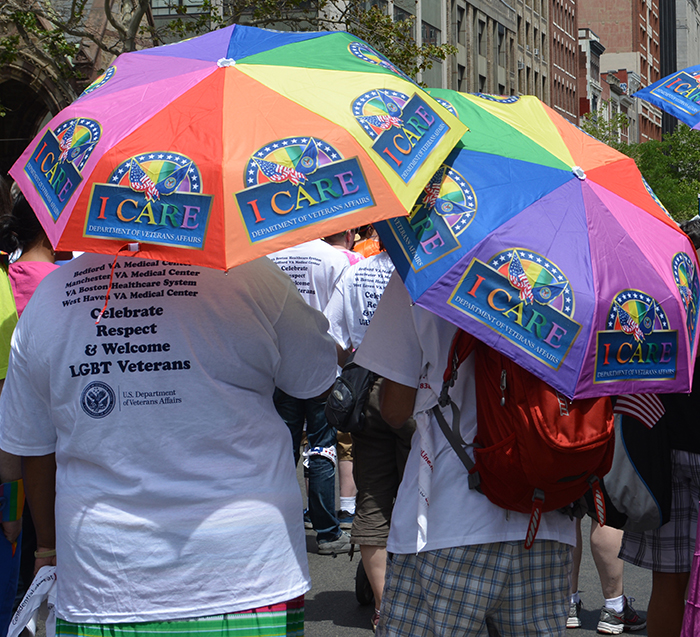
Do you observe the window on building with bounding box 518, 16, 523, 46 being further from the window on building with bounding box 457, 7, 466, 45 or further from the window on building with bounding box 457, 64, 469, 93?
the window on building with bounding box 457, 64, 469, 93

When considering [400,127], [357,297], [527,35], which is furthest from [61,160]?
[527,35]

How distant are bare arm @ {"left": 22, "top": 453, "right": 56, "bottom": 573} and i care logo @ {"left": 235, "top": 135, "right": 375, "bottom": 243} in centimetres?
93

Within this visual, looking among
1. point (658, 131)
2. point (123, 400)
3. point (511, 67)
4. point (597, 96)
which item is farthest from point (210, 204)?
point (658, 131)

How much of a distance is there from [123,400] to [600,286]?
121cm

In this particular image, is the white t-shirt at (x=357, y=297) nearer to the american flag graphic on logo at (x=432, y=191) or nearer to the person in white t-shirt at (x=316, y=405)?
the person in white t-shirt at (x=316, y=405)

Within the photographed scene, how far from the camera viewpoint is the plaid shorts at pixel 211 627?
2.26m

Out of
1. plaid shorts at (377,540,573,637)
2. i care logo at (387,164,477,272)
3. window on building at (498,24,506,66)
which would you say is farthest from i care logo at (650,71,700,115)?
window on building at (498,24,506,66)

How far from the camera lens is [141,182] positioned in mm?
2115

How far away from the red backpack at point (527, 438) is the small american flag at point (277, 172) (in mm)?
659

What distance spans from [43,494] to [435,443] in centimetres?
108

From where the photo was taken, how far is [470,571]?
2.47m

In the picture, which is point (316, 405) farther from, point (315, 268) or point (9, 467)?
point (9, 467)

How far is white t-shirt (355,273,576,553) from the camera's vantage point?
2488 millimetres

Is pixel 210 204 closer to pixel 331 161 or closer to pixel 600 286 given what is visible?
pixel 331 161
